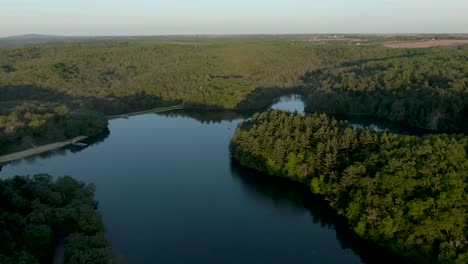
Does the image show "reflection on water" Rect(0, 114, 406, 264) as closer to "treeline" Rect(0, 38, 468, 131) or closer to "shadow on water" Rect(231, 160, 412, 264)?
"shadow on water" Rect(231, 160, 412, 264)

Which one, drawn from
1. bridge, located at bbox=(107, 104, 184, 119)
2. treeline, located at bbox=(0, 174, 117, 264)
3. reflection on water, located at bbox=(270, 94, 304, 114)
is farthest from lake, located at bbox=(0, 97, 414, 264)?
reflection on water, located at bbox=(270, 94, 304, 114)

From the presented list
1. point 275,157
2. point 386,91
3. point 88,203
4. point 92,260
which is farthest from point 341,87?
point 92,260

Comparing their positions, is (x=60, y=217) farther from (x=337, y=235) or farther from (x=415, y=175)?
(x=415, y=175)

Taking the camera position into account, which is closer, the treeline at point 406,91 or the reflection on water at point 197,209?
the reflection on water at point 197,209

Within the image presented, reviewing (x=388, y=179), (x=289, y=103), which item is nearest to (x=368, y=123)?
(x=289, y=103)

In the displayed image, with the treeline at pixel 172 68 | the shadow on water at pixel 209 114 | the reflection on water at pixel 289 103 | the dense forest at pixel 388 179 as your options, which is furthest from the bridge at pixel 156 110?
the dense forest at pixel 388 179

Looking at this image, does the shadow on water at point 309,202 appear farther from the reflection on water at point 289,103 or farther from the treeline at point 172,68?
the treeline at point 172,68
